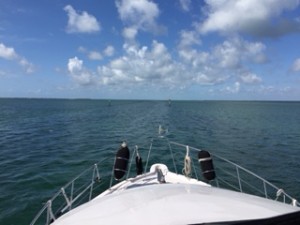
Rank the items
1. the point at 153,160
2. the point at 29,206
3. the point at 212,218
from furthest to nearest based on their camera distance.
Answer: the point at 153,160
the point at 29,206
the point at 212,218

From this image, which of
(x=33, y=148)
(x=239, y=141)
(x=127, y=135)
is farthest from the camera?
(x=127, y=135)

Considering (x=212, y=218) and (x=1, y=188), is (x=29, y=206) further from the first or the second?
(x=212, y=218)

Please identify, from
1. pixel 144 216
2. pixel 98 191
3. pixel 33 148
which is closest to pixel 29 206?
pixel 98 191

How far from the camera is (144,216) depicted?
164 inches

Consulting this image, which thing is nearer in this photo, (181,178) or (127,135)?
(181,178)

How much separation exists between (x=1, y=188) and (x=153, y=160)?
8.96m

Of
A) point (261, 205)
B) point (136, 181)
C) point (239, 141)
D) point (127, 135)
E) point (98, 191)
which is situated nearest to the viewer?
point (261, 205)

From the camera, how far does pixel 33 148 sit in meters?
22.4

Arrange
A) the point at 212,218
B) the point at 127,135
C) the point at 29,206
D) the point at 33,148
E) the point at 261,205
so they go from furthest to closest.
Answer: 1. the point at 127,135
2. the point at 33,148
3. the point at 29,206
4. the point at 261,205
5. the point at 212,218

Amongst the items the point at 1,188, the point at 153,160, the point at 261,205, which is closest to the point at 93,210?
the point at 261,205

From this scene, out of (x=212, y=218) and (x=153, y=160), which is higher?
(x=212, y=218)

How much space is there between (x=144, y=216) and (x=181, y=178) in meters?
5.27

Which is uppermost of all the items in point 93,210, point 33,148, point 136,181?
point 93,210

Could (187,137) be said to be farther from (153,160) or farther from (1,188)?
(1,188)
